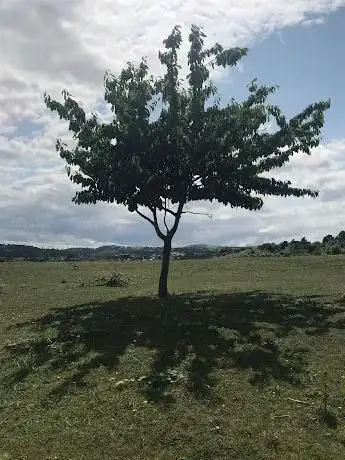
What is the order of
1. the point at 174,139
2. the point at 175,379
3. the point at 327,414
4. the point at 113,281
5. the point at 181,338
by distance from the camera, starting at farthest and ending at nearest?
the point at 113,281 < the point at 174,139 < the point at 181,338 < the point at 175,379 < the point at 327,414

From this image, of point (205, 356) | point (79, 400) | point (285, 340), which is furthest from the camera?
point (285, 340)

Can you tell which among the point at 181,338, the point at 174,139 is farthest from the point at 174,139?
A: the point at 181,338

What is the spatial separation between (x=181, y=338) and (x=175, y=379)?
3.35 meters

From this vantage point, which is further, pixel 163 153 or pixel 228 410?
pixel 163 153

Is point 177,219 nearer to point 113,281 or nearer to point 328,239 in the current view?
point 113,281

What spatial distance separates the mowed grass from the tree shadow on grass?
5 centimetres

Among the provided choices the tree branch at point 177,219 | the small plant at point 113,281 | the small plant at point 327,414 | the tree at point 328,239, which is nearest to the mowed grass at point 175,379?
the small plant at point 327,414

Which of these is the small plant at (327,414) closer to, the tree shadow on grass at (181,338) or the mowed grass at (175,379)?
the mowed grass at (175,379)

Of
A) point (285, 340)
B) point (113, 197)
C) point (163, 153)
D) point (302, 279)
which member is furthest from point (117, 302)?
point (302, 279)

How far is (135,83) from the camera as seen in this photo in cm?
2362

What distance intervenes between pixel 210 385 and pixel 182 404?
1112 mm

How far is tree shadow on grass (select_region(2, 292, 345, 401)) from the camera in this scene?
12.0 meters

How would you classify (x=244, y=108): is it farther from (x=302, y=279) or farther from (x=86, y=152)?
(x=302, y=279)

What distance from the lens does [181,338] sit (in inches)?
582
